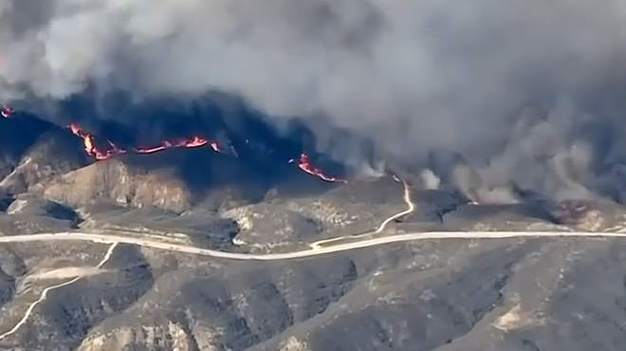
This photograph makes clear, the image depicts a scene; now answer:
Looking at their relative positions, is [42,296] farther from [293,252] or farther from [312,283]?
[293,252]

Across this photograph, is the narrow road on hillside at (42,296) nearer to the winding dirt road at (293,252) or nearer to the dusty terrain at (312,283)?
the dusty terrain at (312,283)

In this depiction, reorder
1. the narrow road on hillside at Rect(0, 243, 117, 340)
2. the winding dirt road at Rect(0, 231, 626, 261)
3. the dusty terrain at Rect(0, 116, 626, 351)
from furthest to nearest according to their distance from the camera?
the winding dirt road at Rect(0, 231, 626, 261), the narrow road on hillside at Rect(0, 243, 117, 340), the dusty terrain at Rect(0, 116, 626, 351)

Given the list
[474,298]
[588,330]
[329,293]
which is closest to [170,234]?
[329,293]

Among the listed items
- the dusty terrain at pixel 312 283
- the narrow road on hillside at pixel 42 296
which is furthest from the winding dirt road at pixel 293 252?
the narrow road on hillside at pixel 42 296

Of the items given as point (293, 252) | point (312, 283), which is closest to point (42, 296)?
point (312, 283)

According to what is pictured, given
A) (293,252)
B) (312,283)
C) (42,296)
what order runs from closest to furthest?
(42,296)
(312,283)
(293,252)

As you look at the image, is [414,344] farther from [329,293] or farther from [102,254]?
[102,254]

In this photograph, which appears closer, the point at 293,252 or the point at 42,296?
the point at 42,296

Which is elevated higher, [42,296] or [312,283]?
[42,296]

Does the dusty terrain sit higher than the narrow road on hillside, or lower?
lower

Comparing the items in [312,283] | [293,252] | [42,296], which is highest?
[42,296]

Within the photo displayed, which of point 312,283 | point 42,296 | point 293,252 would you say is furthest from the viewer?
point 293,252

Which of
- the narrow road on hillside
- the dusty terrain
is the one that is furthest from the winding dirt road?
the narrow road on hillside

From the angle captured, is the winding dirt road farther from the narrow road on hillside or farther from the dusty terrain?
the narrow road on hillside
